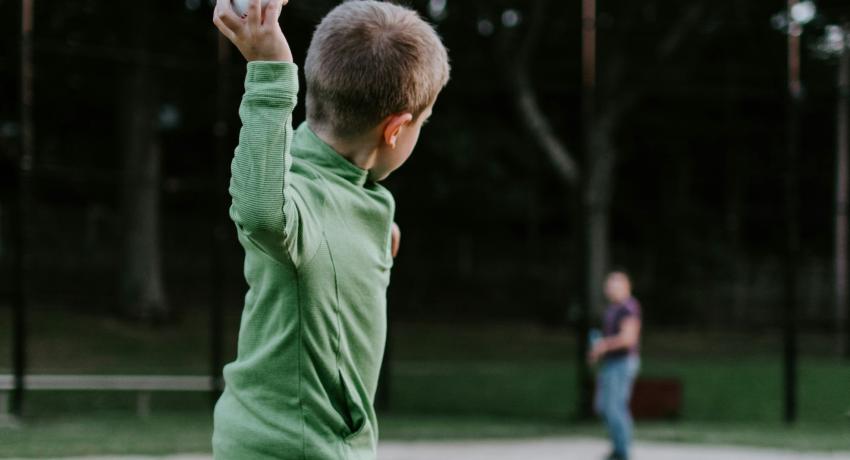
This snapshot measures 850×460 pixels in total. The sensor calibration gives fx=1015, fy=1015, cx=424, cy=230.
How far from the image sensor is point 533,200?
19.6 metres

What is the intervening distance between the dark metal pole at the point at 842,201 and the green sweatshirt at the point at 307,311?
39.9 ft

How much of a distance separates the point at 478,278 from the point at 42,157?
8624mm

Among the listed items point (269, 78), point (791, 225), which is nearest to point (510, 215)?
point (791, 225)

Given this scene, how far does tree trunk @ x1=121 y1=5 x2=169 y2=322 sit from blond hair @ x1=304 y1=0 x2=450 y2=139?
1492 centimetres

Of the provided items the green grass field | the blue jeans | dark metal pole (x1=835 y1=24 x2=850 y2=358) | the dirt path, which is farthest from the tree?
the blue jeans

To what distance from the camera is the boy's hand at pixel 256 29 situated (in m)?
1.24

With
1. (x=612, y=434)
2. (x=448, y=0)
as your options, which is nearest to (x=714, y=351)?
(x=448, y=0)

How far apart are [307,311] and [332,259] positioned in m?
0.08

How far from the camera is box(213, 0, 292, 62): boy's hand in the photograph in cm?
124

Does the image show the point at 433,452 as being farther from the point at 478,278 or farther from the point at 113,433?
the point at 478,278

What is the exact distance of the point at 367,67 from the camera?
139cm

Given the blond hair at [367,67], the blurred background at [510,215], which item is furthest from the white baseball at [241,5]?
the blurred background at [510,215]

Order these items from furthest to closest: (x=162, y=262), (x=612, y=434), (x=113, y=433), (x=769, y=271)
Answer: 1. (x=769, y=271)
2. (x=162, y=262)
3. (x=113, y=433)
4. (x=612, y=434)

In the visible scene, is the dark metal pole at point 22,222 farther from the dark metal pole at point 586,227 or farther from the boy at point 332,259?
the boy at point 332,259
